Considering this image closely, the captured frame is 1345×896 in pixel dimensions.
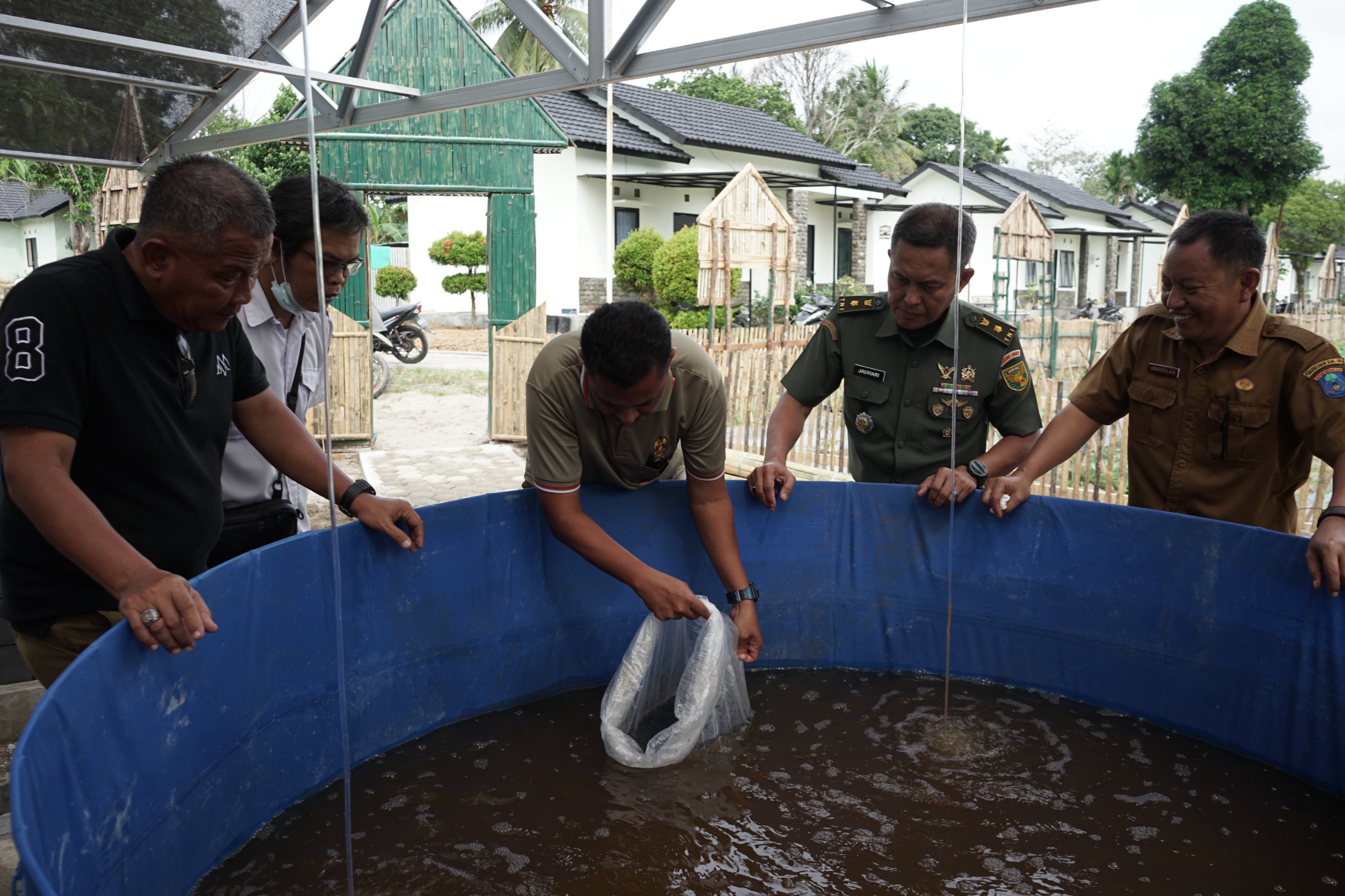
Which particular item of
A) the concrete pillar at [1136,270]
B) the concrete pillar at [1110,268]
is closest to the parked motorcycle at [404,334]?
the concrete pillar at [1110,268]

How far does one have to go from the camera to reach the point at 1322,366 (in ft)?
8.63

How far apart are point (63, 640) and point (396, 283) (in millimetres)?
22092

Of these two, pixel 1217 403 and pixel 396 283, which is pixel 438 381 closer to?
pixel 396 283

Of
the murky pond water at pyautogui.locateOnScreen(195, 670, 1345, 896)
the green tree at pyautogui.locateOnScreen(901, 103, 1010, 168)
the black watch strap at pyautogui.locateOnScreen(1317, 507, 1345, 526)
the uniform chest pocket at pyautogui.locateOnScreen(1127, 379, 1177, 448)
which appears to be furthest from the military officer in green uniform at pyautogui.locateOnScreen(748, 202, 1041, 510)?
the green tree at pyautogui.locateOnScreen(901, 103, 1010, 168)

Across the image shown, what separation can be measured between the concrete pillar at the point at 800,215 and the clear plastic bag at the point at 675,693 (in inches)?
752

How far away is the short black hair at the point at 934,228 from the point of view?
2.97 m

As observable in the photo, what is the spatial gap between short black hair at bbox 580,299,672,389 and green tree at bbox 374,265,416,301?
21.7m

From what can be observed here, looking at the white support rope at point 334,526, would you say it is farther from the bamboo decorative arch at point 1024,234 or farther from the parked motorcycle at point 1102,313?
the parked motorcycle at point 1102,313

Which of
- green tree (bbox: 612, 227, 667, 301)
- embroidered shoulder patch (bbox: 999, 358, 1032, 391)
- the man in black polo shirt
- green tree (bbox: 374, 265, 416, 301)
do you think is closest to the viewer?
the man in black polo shirt

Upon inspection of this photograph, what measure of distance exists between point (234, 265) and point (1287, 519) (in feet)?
9.83

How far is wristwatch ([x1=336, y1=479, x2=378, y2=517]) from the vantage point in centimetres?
267

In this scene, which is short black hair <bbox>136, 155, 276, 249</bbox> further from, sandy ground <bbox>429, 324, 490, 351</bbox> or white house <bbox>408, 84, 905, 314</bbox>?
sandy ground <bbox>429, 324, 490, 351</bbox>

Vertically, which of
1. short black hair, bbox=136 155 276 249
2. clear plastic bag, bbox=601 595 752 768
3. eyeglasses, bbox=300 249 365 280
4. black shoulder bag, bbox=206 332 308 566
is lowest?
clear plastic bag, bbox=601 595 752 768

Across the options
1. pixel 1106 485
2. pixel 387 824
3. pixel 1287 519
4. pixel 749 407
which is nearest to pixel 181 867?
pixel 387 824
